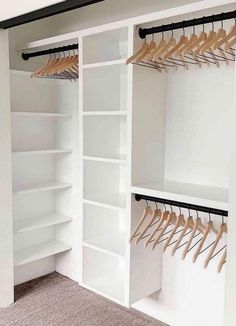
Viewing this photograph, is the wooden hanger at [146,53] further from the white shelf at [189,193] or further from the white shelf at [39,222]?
the white shelf at [39,222]

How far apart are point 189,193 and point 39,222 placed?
1.60 m

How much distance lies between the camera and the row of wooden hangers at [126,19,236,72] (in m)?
2.02

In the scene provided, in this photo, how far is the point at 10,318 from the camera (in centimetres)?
274

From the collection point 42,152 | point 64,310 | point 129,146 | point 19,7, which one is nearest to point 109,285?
point 64,310

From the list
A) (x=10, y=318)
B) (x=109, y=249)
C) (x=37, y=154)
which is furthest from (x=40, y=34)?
(x=10, y=318)

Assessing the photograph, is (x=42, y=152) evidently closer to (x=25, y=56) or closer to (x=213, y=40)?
(x=25, y=56)

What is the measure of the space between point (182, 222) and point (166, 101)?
91 cm

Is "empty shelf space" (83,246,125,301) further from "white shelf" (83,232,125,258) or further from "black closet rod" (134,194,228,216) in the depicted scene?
"black closet rod" (134,194,228,216)

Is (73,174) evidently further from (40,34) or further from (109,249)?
(40,34)

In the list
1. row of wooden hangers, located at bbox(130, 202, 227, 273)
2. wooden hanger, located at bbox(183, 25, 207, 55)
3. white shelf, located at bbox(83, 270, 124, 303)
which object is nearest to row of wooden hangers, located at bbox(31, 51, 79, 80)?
wooden hanger, located at bbox(183, 25, 207, 55)

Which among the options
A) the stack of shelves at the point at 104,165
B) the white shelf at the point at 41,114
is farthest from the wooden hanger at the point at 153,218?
the white shelf at the point at 41,114

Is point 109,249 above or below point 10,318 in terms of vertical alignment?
above

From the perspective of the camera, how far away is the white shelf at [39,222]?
10.1ft

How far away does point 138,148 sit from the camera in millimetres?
2434
